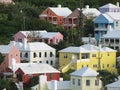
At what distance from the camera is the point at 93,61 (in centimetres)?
5309

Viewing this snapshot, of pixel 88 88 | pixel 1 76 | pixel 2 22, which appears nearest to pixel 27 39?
pixel 2 22

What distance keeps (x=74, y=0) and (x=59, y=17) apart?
10.2 metres

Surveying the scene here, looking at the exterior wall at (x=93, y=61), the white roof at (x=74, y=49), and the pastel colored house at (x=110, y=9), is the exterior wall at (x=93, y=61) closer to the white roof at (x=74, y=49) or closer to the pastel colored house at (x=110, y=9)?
the white roof at (x=74, y=49)

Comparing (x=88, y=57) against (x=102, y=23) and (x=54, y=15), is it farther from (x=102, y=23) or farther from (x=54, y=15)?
(x=54, y=15)

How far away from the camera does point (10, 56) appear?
166 feet

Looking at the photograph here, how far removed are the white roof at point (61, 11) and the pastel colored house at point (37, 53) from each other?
14.0 m

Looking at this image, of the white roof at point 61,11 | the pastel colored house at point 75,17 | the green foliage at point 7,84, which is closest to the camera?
the green foliage at point 7,84

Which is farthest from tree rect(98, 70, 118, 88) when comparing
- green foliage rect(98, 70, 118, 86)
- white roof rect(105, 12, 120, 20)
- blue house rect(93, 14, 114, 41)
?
white roof rect(105, 12, 120, 20)

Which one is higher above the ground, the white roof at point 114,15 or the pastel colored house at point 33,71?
the white roof at point 114,15

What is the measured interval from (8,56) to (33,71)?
412 cm

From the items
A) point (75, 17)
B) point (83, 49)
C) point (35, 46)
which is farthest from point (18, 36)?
point (83, 49)

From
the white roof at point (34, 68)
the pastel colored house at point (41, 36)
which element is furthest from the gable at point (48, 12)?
the white roof at point (34, 68)

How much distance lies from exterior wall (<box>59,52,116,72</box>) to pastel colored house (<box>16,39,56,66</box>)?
3.31 feet

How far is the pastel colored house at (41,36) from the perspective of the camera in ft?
193
